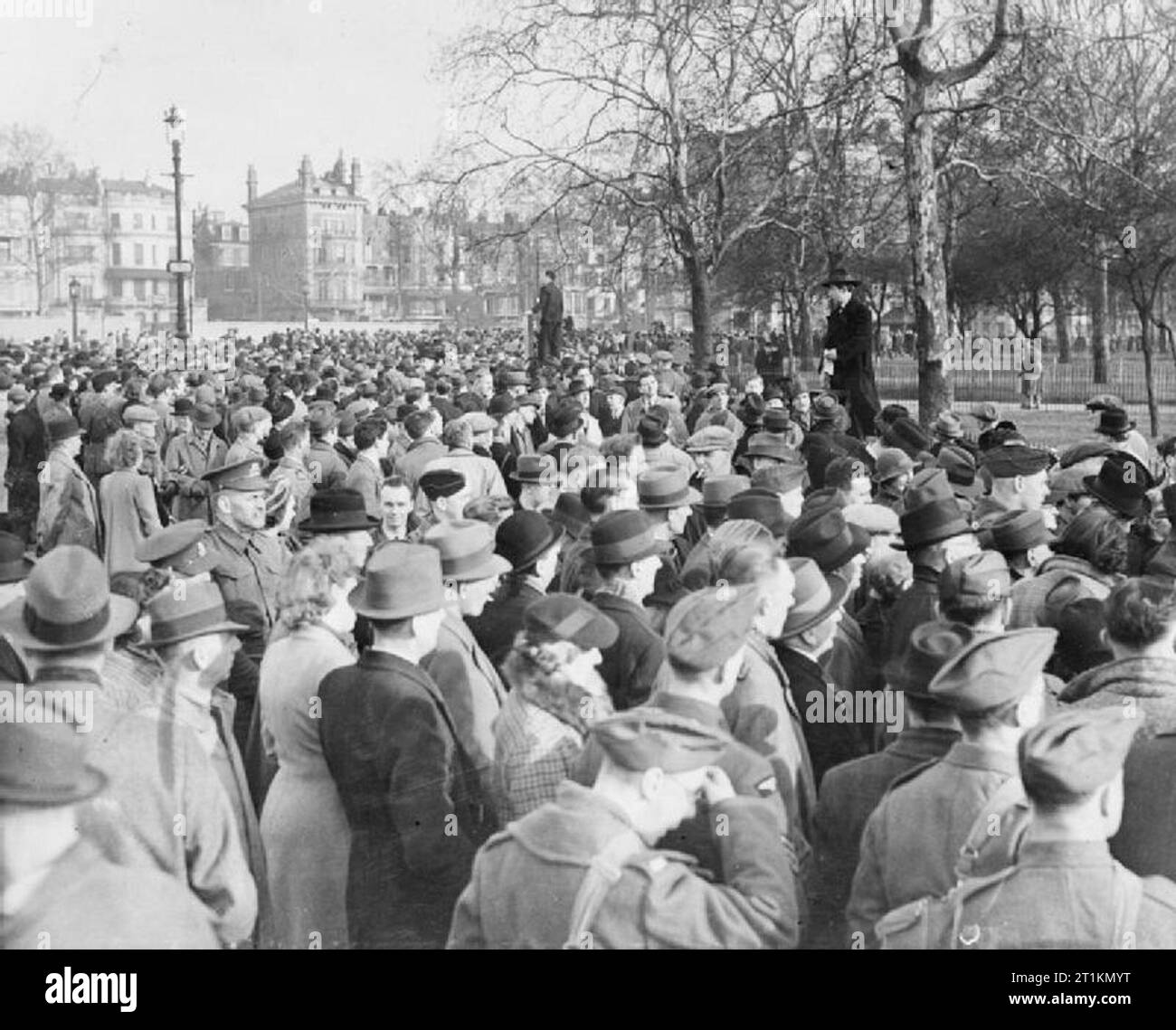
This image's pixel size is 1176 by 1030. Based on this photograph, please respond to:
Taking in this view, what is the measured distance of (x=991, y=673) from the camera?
3.90 meters

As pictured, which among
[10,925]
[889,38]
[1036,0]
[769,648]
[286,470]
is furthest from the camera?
[1036,0]

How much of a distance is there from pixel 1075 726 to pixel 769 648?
5.22ft

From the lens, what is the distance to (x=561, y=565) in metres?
7.05

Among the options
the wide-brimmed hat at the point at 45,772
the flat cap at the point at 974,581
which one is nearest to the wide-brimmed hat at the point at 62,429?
the wide-brimmed hat at the point at 45,772

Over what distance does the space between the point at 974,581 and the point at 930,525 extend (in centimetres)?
120

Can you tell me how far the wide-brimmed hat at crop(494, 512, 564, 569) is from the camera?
19.6 feet

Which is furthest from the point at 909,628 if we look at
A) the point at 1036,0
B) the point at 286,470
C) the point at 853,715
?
the point at 1036,0

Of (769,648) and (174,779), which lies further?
(769,648)

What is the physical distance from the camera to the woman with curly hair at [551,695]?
429cm

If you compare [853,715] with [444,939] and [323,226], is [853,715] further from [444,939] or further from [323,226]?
[323,226]

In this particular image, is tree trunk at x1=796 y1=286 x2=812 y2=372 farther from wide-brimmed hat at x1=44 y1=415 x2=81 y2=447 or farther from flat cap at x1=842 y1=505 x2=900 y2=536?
flat cap at x1=842 y1=505 x2=900 y2=536

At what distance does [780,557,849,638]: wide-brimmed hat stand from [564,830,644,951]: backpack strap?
75.4 inches

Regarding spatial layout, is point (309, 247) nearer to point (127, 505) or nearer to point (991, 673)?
point (127, 505)

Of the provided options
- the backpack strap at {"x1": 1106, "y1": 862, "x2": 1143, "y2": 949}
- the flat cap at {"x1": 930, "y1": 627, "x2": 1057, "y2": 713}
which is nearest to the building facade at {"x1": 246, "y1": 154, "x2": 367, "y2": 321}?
the flat cap at {"x1": 930, "y1": 627, "x2": 1057, "y2": 713}
